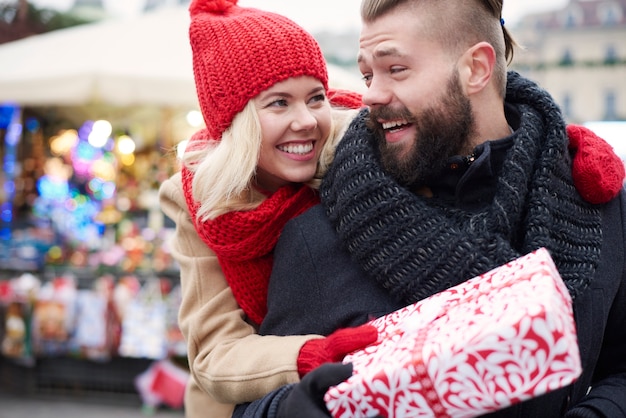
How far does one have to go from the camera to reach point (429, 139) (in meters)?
2.02

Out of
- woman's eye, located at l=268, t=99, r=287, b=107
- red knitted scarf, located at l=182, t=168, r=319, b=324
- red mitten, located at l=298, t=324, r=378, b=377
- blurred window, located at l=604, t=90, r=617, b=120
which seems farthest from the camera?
blurred window, located at l=604, t=90, r=617, b=120

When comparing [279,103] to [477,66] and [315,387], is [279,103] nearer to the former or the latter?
[477,66]

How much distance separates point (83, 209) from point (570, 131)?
634cm

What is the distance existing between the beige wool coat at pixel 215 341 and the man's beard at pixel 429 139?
0.56 metres

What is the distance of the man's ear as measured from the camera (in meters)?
2.11

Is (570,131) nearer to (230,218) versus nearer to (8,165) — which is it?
(230,218)

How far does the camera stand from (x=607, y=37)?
16.4 metres

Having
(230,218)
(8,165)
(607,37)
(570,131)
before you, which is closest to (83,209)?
(8,165)

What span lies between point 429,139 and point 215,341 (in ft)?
3.07

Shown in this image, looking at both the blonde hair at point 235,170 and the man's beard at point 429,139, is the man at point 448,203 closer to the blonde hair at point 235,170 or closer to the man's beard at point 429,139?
the man's beard at point 429,139

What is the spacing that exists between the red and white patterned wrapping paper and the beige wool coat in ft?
1.40

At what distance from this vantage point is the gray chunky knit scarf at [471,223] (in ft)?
5.99

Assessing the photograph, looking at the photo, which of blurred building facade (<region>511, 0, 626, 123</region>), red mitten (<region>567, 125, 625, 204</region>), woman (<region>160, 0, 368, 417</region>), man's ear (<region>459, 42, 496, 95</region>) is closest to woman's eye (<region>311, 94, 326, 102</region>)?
woman (<region>160, 0, 368, 417</region>)

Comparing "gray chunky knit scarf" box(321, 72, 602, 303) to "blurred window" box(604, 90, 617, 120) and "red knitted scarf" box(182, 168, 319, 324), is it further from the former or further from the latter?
"blurred window" box(604, 90, 617, 120)
